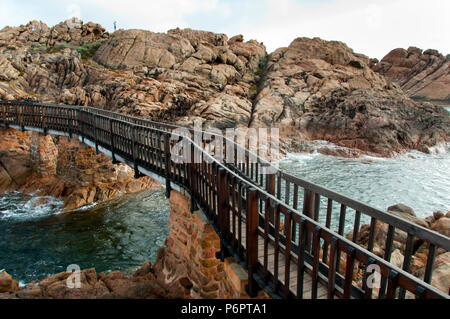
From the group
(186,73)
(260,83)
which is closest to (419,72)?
(260,83)

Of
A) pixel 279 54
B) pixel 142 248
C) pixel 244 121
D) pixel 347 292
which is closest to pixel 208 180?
pixel 347 292

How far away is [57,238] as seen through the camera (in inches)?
512

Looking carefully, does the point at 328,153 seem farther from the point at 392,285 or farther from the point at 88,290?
the point at 392,285

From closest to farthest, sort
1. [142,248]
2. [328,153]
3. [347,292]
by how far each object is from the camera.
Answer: [347,292], [142,248], [328,153]

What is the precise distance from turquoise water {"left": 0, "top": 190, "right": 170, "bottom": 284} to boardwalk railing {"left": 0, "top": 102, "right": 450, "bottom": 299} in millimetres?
4571

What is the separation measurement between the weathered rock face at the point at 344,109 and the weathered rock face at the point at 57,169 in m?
16.3

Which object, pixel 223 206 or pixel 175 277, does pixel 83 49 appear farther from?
pixel 223 206

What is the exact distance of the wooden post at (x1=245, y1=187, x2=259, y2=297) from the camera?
3.92m

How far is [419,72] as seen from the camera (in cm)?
6347

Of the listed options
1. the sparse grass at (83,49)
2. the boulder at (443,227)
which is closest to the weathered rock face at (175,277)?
the boulder at (443,227)

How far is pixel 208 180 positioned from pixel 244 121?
931 inches

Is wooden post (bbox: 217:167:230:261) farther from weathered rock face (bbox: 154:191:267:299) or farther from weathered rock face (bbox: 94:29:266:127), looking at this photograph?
weathered rock face (bbox: 94:29:266:127)

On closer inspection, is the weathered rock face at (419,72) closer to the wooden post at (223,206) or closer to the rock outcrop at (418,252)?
the rock outcrop at (418,252)

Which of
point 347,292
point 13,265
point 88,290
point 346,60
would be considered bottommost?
point 13,265
